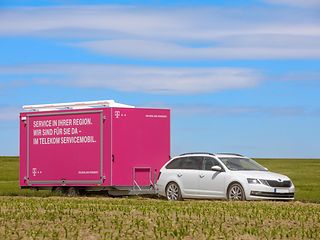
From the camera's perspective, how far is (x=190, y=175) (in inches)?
1128

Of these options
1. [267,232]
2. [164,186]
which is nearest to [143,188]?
[164,186]

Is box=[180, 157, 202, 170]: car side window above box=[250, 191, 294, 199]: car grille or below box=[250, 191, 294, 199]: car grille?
above

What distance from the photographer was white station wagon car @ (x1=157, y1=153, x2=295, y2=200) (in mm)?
27156

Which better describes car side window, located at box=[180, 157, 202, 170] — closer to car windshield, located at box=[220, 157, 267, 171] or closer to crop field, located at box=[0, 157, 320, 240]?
car windshield, located at box=[220, 157, 267, 171]

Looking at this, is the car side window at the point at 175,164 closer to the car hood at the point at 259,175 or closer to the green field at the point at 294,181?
the car hood at the point at 259,175

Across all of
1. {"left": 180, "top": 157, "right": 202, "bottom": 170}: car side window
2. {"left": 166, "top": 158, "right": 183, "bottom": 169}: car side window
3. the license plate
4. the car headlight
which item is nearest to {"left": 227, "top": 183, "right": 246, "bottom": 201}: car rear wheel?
the car headlight

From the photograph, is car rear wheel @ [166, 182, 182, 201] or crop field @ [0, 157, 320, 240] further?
car rear wheel @ [166, 182, 182, 201]

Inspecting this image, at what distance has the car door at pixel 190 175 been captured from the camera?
28469mm

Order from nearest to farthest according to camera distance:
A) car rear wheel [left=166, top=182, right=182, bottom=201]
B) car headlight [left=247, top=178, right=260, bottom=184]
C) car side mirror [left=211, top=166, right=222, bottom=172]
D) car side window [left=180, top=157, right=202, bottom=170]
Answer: car headlight [left=247, top=178, right=260, bottom=184], car side mirror [left=211, top=166, right=222, bottom=172], car side window [left=180, top=157, right=202, bottom=170], car rear wheel [left=166, top=182, right=182, bottom=201]

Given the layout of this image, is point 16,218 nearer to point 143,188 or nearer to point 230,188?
point 230,188

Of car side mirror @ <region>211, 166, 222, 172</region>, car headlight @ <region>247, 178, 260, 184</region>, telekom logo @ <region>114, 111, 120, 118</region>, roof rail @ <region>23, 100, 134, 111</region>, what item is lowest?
car headlight @ <region>247, 178, 260, 184</region>

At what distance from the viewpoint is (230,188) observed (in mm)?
27453

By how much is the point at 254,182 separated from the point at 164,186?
3.50 meters

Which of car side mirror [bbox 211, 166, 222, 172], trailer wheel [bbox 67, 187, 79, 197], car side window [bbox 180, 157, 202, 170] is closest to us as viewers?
car side mirror [bbox 211, 166, 222, 172]
